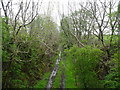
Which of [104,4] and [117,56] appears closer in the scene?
[117,56]

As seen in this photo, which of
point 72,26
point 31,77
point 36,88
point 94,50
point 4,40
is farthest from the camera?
point 72,26

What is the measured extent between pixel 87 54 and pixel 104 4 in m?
3.64

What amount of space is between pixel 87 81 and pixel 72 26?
8382 millimetres

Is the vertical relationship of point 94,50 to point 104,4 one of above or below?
below

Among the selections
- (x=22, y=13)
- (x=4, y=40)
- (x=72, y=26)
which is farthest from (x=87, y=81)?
(x=72, y=26)

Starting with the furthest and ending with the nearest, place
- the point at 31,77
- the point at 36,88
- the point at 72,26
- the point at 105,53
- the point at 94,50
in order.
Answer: the point at 72,26, the point at 31,77, the point at 36,88, the point at 105,53, the point at 94,50

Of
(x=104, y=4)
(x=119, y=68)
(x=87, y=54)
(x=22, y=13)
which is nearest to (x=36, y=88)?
(x=87, y=54)

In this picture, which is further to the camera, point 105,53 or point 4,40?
point 105,53

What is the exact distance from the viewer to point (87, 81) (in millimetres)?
6984

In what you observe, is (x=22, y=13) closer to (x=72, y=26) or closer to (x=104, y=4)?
(x=104, y=4)

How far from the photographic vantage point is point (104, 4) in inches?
329

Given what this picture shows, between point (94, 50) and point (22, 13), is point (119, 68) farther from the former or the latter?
point (22, 13)

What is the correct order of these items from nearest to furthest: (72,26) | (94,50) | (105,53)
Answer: (94,50), (105,53), (72,26)

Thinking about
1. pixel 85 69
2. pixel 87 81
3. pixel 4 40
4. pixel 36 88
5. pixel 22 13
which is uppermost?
pixel 22 13
